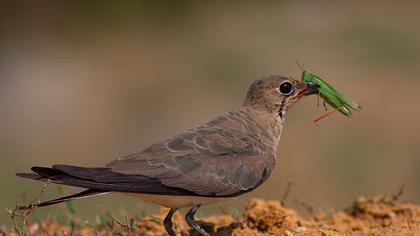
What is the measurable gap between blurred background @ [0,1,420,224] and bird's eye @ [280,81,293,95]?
4.78 metres

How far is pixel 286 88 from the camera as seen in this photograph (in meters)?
9.44

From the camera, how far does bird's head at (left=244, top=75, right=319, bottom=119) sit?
30.9 feet

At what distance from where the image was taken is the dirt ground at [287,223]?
8703 mm

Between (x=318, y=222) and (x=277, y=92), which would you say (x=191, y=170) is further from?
(x=318, y=222)

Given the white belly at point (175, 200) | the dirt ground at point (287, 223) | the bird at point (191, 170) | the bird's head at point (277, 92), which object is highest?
the bird's head at point (277, 92)

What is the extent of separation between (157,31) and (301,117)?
945 cm

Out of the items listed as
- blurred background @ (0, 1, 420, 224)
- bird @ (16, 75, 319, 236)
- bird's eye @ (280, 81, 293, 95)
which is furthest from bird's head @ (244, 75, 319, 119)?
blurred background @ (0, 1, 420, 224)

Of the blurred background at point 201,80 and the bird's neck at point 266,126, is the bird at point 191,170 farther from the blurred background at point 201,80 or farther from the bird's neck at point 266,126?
the blurred background at point 201,80

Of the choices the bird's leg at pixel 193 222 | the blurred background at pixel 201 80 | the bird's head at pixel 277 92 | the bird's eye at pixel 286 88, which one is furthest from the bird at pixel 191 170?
the blurred background at pixel 201 80

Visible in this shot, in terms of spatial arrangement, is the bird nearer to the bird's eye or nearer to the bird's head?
the bird's head

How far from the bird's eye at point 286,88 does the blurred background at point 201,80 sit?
478cm

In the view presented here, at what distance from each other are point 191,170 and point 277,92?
171 cm

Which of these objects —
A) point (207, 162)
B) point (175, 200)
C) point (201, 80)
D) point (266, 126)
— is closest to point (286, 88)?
point (266, 126)

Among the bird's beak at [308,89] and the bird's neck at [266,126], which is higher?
the bird's beak at [308,89]
